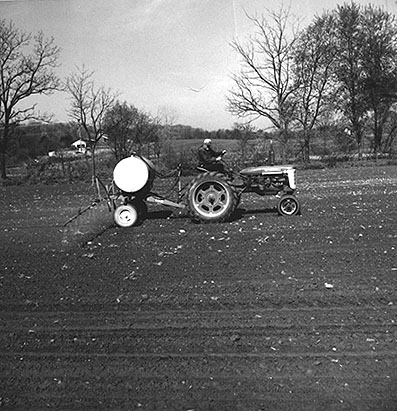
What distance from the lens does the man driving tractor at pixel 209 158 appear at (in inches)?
344

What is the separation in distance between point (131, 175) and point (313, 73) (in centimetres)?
1416

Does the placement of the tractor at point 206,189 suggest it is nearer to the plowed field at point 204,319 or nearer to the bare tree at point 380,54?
the plowed field at point 204,319

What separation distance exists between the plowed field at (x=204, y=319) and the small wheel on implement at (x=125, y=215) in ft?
2.45

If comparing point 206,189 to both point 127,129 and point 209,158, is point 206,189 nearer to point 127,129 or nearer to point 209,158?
point 209,158

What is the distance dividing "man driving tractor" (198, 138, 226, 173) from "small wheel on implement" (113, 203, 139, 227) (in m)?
1.34

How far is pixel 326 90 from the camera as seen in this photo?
69.7 feet

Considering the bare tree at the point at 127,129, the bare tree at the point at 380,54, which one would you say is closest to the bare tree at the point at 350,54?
the bare tree at the point at 380,54

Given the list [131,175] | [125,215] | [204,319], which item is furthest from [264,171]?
[204,319]

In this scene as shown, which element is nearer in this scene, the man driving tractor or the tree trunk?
the man driving tractor

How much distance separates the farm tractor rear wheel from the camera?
8.54 metres

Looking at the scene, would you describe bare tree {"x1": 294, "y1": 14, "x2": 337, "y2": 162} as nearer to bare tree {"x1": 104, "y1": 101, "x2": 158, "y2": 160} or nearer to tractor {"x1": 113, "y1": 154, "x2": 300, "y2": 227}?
bare tree {"x1": 104, "y1": 101, "x2": 158, "y2": 160}

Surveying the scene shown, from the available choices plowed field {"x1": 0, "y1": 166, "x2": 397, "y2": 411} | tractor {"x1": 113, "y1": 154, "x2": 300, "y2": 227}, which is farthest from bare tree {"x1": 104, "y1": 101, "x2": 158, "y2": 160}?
plowed field {"x1": 0, "y1": 166, "x2": 397, "y2": 411}

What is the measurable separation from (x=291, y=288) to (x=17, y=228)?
6.08m

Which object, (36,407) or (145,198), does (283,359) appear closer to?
(36,407)
